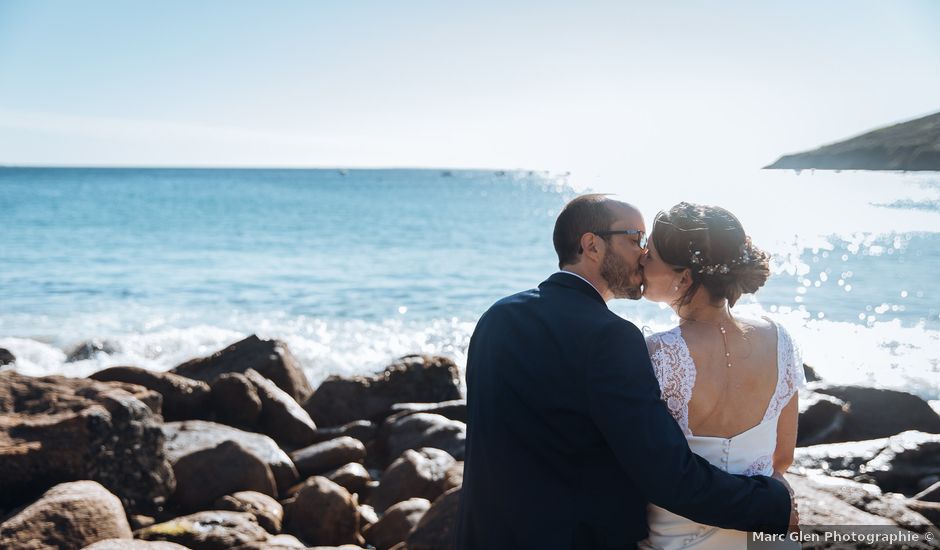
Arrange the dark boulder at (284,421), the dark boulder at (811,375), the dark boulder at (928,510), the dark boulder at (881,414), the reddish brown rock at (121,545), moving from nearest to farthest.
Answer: the reddish brown rock at (121,545) → the dark boulder at (928,510) → the dark boulder at (881,414) → the dark boulder at (284,421) → the dark boulder at (811,375)

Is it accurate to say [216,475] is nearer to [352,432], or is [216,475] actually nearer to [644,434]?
[352,432]

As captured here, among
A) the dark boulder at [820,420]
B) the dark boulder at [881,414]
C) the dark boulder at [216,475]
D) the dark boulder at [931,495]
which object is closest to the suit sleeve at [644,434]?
the dark boulder at [931,495]

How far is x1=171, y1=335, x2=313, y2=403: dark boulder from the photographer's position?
425 inches

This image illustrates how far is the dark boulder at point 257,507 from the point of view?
20.9 feet

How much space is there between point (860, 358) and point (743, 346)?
12.6 meters

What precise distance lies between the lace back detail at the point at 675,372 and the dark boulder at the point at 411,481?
4.28 m

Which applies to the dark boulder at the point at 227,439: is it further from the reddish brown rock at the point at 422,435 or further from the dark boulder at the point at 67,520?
the dark boulder at the point at 67,520

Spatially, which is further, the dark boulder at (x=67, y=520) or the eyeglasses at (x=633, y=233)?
the dark boulder at (x=67, y=520)

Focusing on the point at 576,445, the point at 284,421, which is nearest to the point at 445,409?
the point at 284,421

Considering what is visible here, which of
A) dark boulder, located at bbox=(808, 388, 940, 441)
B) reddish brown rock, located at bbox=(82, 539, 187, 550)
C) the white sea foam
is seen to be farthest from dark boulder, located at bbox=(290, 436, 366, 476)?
the white sea foam

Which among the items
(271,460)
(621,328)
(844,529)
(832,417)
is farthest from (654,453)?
(832,417)

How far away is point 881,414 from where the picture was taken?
9.00 metres

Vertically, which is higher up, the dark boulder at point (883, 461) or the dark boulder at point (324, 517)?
the dark boulder at point (883, 461)

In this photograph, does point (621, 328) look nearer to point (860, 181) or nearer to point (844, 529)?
point (844, 529)
